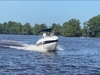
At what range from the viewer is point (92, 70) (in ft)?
82.9

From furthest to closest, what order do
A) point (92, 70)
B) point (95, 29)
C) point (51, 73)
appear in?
point (95, 29), point (92, 70), point (51, 73)

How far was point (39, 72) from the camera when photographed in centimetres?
2394

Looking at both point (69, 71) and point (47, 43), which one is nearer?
point (69, 71)

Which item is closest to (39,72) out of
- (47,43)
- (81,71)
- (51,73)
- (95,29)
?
(51,73)

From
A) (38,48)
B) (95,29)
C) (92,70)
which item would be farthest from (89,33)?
(92,70)

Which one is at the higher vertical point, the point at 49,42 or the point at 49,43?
the point at 49,42

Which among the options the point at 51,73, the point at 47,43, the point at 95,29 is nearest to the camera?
the point at 51,73

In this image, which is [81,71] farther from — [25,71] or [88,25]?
[88,25]

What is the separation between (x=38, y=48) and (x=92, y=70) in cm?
2209

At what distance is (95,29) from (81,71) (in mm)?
170732

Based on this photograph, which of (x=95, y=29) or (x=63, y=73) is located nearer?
(x=63, y=73)

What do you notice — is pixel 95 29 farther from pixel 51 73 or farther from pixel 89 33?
pixel 51 73

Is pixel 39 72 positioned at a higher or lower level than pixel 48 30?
lower

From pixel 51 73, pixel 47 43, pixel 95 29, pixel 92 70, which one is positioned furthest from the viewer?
pixel 95 29
